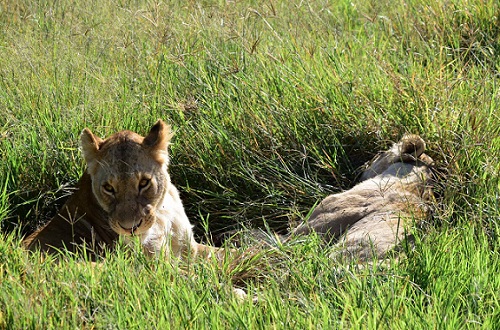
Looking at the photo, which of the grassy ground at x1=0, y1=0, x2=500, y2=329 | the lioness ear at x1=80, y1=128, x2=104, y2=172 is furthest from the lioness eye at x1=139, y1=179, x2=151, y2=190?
the grassy ground at x1=0, y1=0, x2=500, y2=329

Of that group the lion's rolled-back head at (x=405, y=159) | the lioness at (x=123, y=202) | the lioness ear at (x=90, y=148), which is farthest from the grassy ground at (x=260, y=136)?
the lioness ear at (x=90, y=148)

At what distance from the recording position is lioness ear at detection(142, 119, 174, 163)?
5.25 metres

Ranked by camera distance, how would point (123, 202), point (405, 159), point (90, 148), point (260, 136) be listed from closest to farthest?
1. point (123, 202)
2. point (90, 148)
3. point (405, 159)
4. point (260, 136)

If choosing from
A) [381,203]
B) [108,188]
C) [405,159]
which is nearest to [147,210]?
[108,188]

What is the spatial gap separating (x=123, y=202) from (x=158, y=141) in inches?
16.8

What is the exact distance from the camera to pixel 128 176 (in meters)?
5.10

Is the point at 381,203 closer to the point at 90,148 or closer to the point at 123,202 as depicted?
the point at 123,202

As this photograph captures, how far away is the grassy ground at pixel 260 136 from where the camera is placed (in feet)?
12.1

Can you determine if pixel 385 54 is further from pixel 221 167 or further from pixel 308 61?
pixel 221 167

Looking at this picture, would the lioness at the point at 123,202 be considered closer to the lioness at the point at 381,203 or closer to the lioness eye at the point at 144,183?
the lioness eye at the point at 144,183

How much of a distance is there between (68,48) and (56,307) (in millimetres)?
3917

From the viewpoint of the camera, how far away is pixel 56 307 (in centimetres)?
369

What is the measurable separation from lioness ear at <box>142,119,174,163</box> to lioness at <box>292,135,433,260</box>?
908 millimetres

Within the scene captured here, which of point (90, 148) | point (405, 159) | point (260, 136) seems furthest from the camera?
point (260, 136)
